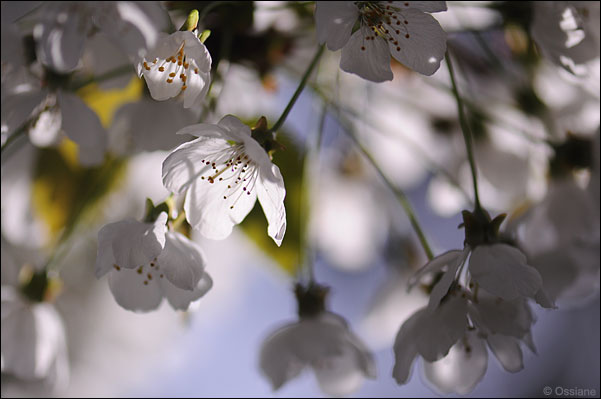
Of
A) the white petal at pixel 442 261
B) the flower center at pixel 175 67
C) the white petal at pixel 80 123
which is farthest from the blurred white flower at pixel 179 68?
the white petal at pixel 442 261

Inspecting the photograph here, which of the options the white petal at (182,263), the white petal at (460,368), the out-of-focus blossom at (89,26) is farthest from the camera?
the white petal at (460,368)

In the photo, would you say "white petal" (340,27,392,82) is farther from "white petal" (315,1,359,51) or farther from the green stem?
the green stem

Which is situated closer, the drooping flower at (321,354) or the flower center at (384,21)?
the flower center at (384,21)

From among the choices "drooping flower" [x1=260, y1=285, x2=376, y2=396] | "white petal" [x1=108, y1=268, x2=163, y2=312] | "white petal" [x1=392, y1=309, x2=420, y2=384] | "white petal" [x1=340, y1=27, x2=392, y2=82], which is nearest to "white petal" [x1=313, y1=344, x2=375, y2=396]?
"drooping flower" [x1=260, y1=285, x2=376, y2=396]

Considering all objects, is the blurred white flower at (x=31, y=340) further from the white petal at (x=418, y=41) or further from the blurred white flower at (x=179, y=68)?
the white petal at (x=418, y=41)

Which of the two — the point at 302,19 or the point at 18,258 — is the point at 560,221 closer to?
the point at 302,19

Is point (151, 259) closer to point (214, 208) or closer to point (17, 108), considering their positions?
point (214, 208)

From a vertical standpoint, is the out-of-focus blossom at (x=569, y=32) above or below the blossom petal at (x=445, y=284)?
above
